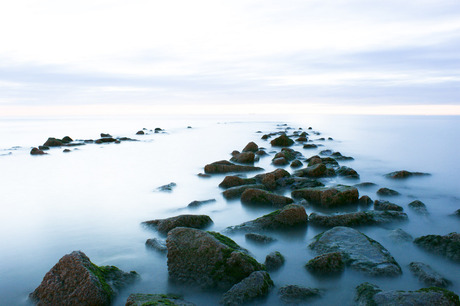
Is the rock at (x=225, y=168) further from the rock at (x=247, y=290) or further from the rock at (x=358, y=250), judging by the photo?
the rock at (x=247, y=290)

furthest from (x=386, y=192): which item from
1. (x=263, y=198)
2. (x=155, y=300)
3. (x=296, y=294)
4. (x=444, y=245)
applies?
(x=155, y=300)

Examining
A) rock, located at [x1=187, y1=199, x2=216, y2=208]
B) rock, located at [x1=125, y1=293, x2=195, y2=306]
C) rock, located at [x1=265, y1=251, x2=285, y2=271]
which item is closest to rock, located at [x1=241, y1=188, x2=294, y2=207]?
rock, located at [x1=187, y1=199, x2=216, y2=208]

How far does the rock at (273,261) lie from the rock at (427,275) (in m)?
2.12

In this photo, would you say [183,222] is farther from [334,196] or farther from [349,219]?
[334,196]

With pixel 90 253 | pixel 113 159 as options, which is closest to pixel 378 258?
pixel 90 253

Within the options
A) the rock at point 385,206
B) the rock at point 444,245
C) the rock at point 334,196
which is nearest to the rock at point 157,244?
the rock at point 334,196

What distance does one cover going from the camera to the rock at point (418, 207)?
872 centimetres

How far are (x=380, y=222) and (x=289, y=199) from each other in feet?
7.88

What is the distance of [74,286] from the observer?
14.3 feet

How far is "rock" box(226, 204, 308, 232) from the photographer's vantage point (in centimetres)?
735

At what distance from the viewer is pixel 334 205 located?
29.0 feet

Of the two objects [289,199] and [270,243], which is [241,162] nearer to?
[289,199]

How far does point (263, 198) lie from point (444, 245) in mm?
4439

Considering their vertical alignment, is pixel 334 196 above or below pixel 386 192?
above
